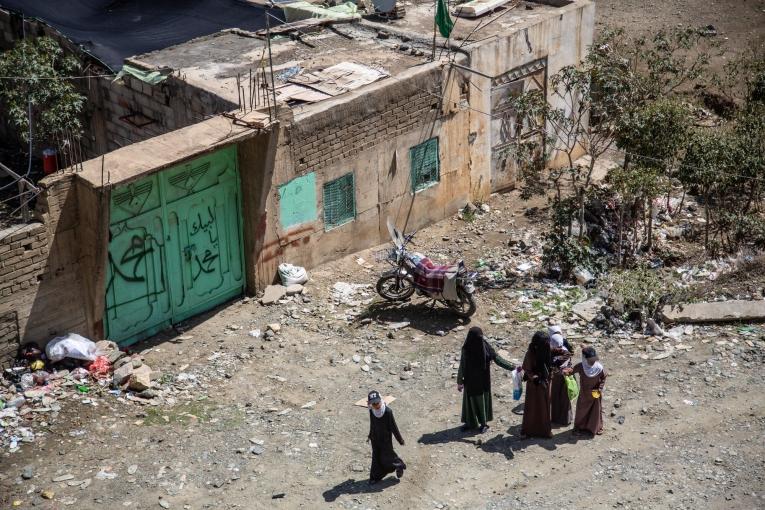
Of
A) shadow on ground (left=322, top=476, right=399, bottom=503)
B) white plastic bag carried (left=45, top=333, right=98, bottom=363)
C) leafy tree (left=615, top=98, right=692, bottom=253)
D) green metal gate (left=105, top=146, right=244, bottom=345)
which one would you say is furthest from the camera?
leafy tree (left=615, top=98, right=692, bottom=253)

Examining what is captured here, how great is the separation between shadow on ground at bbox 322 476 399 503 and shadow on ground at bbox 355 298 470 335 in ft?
10.7

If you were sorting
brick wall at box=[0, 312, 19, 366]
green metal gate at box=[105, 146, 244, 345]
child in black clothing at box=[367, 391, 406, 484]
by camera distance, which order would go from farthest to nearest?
green metal gate at box=[105, 146, 244, 345] → brick wall at box=[0, 312, 19, 366] → child in black clothing at box=[367, 391, 406, 484]

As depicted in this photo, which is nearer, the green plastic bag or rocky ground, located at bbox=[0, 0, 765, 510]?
rocky ground, located at bbox=[0, 0, 765, 510]

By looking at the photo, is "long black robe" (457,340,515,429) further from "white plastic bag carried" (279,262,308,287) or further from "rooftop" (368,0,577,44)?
"rooftop" (368,0,577,44)

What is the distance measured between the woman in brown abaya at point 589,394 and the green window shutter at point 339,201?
4939 mm

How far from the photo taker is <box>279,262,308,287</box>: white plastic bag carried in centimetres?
1364

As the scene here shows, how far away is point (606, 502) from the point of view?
9477 mm

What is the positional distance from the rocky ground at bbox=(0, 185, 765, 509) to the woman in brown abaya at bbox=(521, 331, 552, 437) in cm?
17

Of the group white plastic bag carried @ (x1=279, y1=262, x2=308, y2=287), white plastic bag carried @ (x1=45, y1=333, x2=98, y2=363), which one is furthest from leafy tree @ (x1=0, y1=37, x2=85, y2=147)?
white plastic bag carried @ (x1=45, y1=333, x2=98, y2=363)

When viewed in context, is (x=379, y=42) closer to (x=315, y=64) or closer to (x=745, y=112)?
(x=315, y=64)

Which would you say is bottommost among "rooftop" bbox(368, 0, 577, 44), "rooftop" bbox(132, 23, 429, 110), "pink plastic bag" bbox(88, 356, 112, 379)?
"pink plastic bag" bbox(88, 356, 112, 379)

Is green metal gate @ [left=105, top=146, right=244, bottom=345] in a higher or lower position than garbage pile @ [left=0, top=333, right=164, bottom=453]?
higher

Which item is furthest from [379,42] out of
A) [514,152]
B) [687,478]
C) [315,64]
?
[687,478]

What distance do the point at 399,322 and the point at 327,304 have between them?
1.05 m
